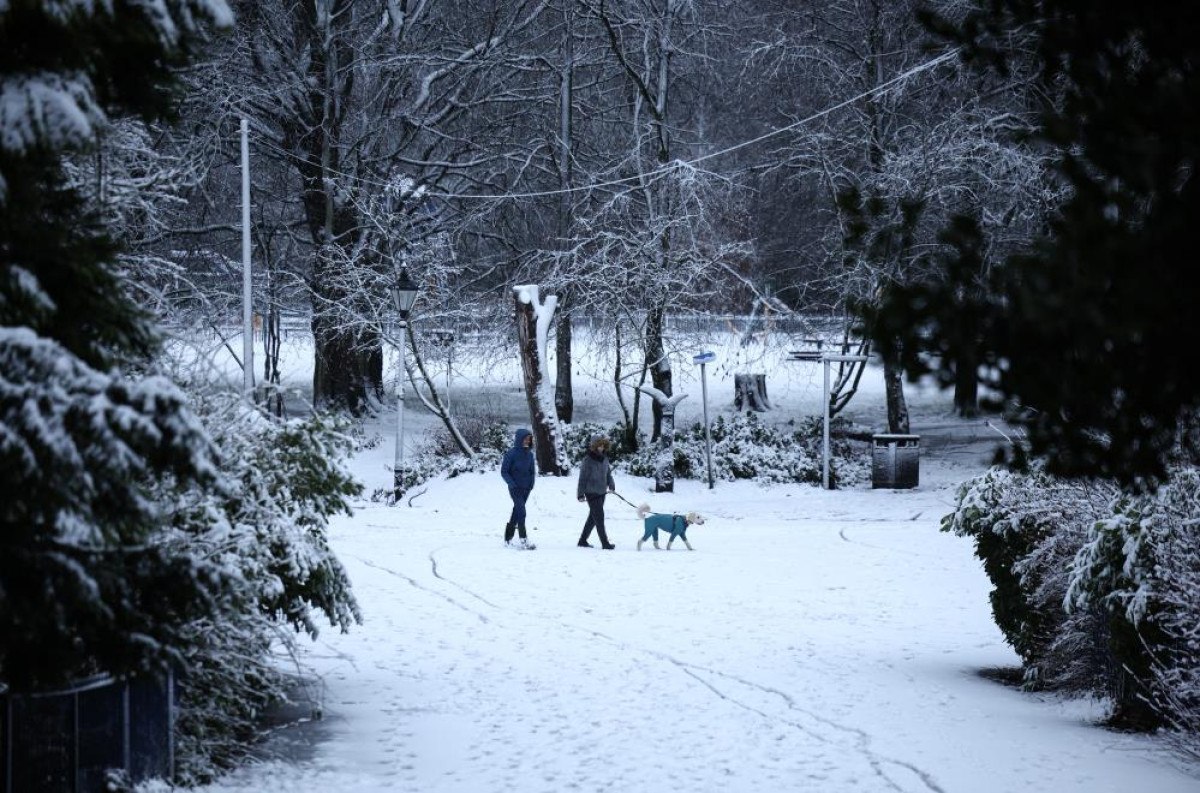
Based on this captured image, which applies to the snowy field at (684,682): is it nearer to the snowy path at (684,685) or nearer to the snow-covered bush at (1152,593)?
the snowy path at (684,685)

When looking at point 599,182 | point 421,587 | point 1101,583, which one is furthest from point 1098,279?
point 599,182

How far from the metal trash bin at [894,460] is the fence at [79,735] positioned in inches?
862

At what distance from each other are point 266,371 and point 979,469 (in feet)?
61.5

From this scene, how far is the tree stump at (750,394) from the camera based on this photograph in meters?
37.4

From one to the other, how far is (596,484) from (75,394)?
14.9 metres

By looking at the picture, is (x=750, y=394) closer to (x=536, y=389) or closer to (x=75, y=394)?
(x=536, y=389)

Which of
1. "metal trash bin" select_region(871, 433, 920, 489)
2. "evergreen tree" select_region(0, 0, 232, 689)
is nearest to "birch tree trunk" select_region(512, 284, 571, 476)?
"metal trash bin" select_region(871, 433, 920, 489)

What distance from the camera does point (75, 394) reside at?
4754mm

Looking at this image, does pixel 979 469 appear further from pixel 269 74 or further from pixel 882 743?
pixel 882 743

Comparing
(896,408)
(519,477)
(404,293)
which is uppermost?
(404,293)

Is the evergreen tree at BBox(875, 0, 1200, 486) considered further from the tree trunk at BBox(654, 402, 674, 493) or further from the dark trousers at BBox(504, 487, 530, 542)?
the tree trunk at BBox(654, 402, 674, 493)

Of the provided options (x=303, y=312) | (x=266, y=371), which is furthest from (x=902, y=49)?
(x=266, y=371)

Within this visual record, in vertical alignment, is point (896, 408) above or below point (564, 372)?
below

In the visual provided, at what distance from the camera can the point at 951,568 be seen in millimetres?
17719
